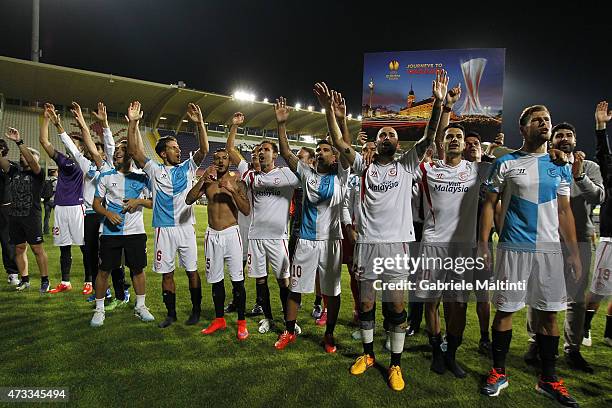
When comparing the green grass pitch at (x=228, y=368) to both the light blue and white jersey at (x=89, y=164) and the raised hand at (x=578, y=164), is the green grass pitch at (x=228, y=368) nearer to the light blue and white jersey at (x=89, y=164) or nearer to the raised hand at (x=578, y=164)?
the light blue and white jersey at (x=89, y=164)

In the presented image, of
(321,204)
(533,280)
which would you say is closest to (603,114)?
(533,280)

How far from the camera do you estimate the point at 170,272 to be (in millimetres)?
4910

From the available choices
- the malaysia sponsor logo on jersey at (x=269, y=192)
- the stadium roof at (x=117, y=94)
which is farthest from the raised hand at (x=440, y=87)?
the stadium roof at (x=117, y=94)

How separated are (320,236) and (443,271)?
4.34 ft

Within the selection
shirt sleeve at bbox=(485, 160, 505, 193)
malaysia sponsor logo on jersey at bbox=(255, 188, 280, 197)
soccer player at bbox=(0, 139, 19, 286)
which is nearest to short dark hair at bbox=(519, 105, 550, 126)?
shirt sleeve at bbox=(485, 160, 505, 193)

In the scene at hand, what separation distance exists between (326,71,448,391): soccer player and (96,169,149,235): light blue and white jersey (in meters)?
3.10

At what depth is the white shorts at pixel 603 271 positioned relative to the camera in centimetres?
411

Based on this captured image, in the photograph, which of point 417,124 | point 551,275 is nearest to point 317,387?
point 551,275

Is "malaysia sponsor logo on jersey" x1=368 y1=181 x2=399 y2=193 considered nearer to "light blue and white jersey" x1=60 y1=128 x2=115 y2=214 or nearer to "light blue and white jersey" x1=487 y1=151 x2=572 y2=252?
"light blue and white jersey" x1=487 y1=151 x2=572 y2=252

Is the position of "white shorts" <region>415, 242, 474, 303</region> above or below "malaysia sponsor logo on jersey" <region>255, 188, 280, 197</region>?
below

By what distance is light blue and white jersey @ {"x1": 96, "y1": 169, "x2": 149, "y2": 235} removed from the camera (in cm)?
498

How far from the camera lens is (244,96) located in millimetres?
40906

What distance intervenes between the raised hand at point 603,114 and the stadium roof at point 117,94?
1382 inches

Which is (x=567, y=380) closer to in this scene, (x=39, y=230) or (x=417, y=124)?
(x=39, y=230)
